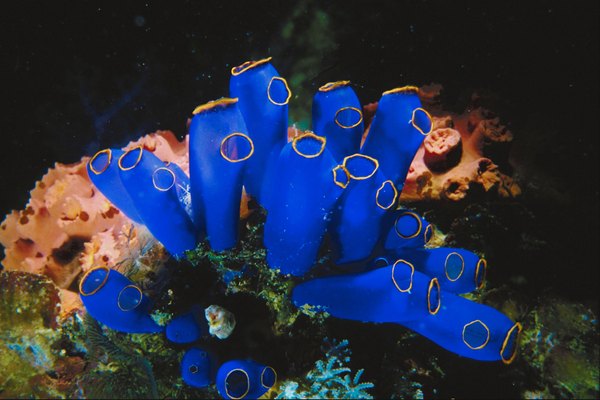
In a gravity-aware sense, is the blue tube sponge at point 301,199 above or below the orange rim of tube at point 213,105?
below

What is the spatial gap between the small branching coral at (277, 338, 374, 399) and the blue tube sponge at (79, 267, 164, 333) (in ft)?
3.15

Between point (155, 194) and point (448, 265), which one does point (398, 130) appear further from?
point (155, 194)

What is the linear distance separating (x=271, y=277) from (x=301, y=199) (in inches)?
24.8

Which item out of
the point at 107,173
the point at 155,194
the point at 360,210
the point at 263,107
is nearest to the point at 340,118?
the point at 263,107

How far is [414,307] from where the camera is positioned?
1956 mm

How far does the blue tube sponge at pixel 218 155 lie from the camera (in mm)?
1879

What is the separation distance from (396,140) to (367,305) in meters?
1.05

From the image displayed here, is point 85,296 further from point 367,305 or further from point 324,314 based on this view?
point 367,305

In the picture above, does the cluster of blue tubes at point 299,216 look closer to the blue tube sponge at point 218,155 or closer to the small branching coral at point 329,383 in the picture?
the blue tube sponge at point 218,155

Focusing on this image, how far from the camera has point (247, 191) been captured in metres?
2.38

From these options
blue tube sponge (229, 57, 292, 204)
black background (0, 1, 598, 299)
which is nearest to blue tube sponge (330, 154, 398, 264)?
blue tube sponge (229, 57, 292, 204)

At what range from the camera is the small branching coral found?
87.0 inches

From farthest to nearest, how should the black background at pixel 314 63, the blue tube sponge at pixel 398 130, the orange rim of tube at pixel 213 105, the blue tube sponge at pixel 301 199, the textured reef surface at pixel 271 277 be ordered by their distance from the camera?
the black background at pixel 314 63 < the blue tube sponge at pixel 398 130 < the textured reef surface at pixel 271 277 < the orange rim of tube at pixel 213 105 < the blue tube sponge at pixel 301 199

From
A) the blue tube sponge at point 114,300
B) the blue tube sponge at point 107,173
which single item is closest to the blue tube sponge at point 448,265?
the blue tube sponge at point 114,300
